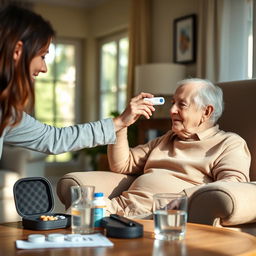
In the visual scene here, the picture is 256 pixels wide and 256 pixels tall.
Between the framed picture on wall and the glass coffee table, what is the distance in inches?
143

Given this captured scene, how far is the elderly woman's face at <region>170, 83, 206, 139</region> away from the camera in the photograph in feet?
8.57

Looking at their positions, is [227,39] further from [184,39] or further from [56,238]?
[56,238]

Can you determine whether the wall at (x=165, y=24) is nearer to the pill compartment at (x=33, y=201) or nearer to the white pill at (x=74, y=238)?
the pill compartment at (x=33, y=201)

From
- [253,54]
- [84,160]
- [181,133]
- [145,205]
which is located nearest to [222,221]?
[145,205]

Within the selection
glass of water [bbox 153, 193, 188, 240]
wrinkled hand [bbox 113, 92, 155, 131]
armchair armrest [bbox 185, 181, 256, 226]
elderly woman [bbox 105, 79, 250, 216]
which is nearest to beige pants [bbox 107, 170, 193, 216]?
elderly woman [bbox 105, 79, 250, 216]

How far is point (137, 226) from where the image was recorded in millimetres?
1615

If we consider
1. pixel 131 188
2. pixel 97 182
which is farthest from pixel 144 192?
→ pixel 97 182

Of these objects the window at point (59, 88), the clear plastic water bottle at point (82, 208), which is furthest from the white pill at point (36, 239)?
the window at point (59, 88)

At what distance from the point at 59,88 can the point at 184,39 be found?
2.79 metres

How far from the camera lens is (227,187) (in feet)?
6.63

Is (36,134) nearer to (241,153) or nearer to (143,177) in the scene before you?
(143,177)

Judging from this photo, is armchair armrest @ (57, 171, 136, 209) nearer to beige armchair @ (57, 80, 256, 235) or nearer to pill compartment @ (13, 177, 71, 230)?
beige armchair @ (57, 80, 256, 235)

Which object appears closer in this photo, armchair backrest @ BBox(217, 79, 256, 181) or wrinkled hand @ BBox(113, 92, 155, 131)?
wrinkled hand @ BBox(113, 92, 155, 131)

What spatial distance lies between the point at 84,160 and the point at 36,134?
5807 millimetres
